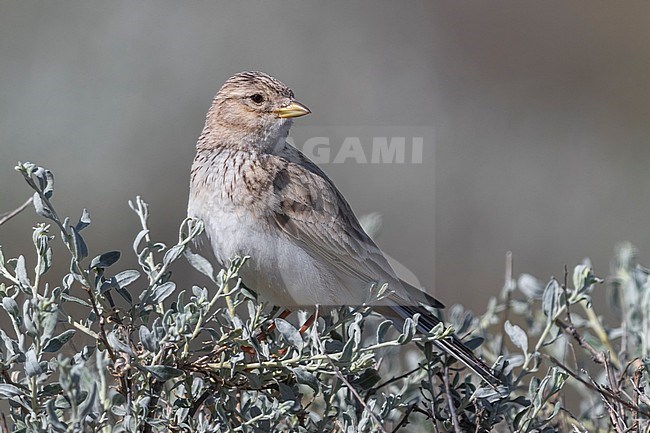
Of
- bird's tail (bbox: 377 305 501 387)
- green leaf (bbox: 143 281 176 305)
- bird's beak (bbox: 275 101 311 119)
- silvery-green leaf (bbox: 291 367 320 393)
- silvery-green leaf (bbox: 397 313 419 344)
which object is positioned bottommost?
bird's tail (bbox: 377 305 501 387)

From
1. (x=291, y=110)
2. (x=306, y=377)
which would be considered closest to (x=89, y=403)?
(x=306, y=377)

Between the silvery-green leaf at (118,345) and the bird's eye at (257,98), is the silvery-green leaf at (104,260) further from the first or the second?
the bird's eye at (257,98)

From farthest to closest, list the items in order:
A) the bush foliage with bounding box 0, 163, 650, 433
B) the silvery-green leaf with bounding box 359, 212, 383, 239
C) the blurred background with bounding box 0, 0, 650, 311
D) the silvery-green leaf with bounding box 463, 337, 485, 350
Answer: the blurred background with bounding box 0, 0, 650, 311 → the silvery-green leaf with bounding box 359, 212, 383, 239 → the silvery-green leaf with bounding box 463, 337, 485, 350 → the bush foliage with bounding box 0, 163, 650, 433

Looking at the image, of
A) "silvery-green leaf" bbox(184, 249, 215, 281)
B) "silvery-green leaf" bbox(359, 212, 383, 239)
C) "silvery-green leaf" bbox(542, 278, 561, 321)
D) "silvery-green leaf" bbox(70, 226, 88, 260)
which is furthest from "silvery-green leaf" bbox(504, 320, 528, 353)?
"silvery-green leaf" bbox(70, 226, 88, 260)

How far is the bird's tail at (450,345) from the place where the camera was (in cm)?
327

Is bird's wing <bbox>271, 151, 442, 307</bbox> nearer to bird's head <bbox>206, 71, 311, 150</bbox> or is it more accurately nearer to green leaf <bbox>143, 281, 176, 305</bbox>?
bird's head <bbox>206, 71, 311, 150</bbox>

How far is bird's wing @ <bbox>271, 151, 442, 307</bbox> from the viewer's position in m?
3.97

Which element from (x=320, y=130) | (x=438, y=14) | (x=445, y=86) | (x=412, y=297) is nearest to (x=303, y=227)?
(x=412, y=297)

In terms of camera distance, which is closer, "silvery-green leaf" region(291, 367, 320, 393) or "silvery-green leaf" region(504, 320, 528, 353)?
"silvery-green leaf" region(291, 367, 320, 393)

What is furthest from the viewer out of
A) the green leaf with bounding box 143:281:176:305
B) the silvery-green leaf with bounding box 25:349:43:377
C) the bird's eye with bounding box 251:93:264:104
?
the bird's eye with bounding box 251:93:264:104

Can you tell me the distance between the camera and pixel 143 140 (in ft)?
26.8

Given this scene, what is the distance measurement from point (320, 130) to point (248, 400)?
181 inches

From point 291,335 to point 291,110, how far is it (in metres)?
1.53

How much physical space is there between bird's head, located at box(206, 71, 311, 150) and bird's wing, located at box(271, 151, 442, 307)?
193mm
